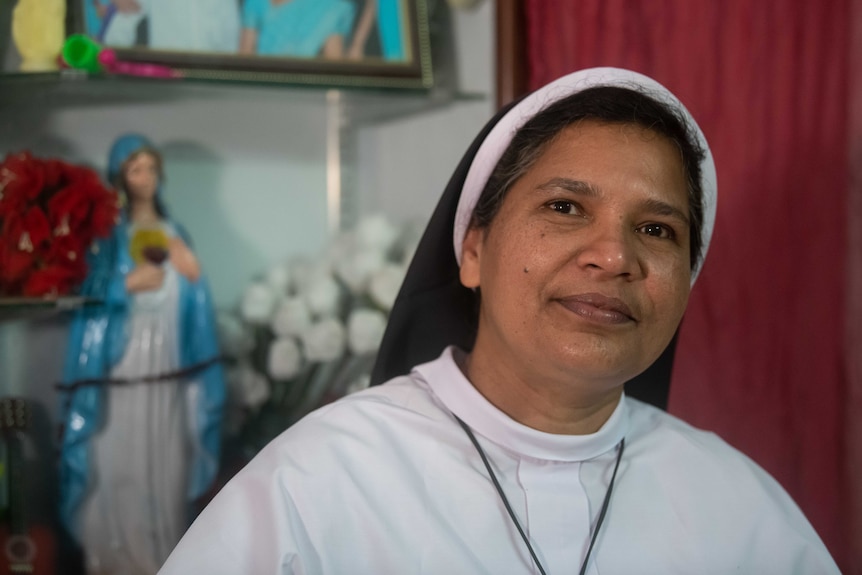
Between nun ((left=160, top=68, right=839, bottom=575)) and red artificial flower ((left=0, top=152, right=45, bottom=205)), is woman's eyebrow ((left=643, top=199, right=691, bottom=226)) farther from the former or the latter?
red artificial flower ((left=0, top=152, right=45, bottom=205))

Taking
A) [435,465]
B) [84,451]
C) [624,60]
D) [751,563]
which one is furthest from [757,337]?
[84,451]

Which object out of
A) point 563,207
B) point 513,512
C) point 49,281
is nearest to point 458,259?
point 563,207

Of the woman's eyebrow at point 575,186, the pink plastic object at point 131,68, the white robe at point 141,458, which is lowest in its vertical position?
the white robe at point 141,458

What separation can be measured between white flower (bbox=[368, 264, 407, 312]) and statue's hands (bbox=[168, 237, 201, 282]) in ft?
1.70

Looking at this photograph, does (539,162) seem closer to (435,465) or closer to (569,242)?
(569,242)

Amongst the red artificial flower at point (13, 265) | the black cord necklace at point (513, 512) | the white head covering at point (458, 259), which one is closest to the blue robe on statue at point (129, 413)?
the red artificial flower at point (13, 265)

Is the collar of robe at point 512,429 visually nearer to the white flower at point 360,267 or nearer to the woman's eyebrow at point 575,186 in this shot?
the woman's eyebrow at point 575,186

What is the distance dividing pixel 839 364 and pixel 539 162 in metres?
Answer: 0.89

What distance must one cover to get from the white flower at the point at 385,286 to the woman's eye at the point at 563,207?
0.98 m

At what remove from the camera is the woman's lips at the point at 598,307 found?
1266 mm

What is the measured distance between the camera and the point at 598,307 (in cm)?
128

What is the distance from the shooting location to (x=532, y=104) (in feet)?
4.79

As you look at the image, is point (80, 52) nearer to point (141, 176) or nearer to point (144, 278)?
point (141, 176)

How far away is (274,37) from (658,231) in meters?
1.41
